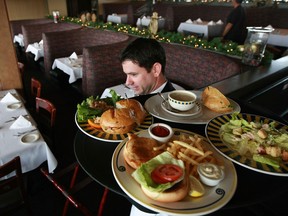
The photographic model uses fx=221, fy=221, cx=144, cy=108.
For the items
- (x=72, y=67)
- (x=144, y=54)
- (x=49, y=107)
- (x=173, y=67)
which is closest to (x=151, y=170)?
(x=144, y=54)

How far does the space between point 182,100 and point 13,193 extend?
1.38 metres

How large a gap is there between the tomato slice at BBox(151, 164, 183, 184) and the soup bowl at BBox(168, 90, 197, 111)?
49cm

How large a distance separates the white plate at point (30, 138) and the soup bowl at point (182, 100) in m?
1.15

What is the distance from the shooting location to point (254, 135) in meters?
0.94

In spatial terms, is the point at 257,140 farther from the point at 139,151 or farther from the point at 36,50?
the point at 36,50

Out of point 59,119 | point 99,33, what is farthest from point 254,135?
point 99,33

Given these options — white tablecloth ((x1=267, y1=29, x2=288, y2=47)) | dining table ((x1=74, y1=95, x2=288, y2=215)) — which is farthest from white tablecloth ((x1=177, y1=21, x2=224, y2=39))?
dining table ((x1=74, y1=95, x2=288, y2=215))

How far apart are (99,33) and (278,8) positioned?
5277 mm

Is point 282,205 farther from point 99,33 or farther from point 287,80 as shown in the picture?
point 99,33

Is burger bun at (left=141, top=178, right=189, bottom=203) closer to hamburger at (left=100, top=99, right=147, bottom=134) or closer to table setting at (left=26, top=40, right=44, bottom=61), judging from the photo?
hamburger at (left=100, top=99, right=147, bottom=134)

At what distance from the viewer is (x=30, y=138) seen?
5.65 ft

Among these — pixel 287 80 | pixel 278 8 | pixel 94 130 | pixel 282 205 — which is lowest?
pixel 282 205

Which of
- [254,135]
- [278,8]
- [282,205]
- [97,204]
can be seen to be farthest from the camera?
[278,8]

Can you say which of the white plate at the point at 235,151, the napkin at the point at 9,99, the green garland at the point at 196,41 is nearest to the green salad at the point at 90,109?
the white plate at the point at 235,151
